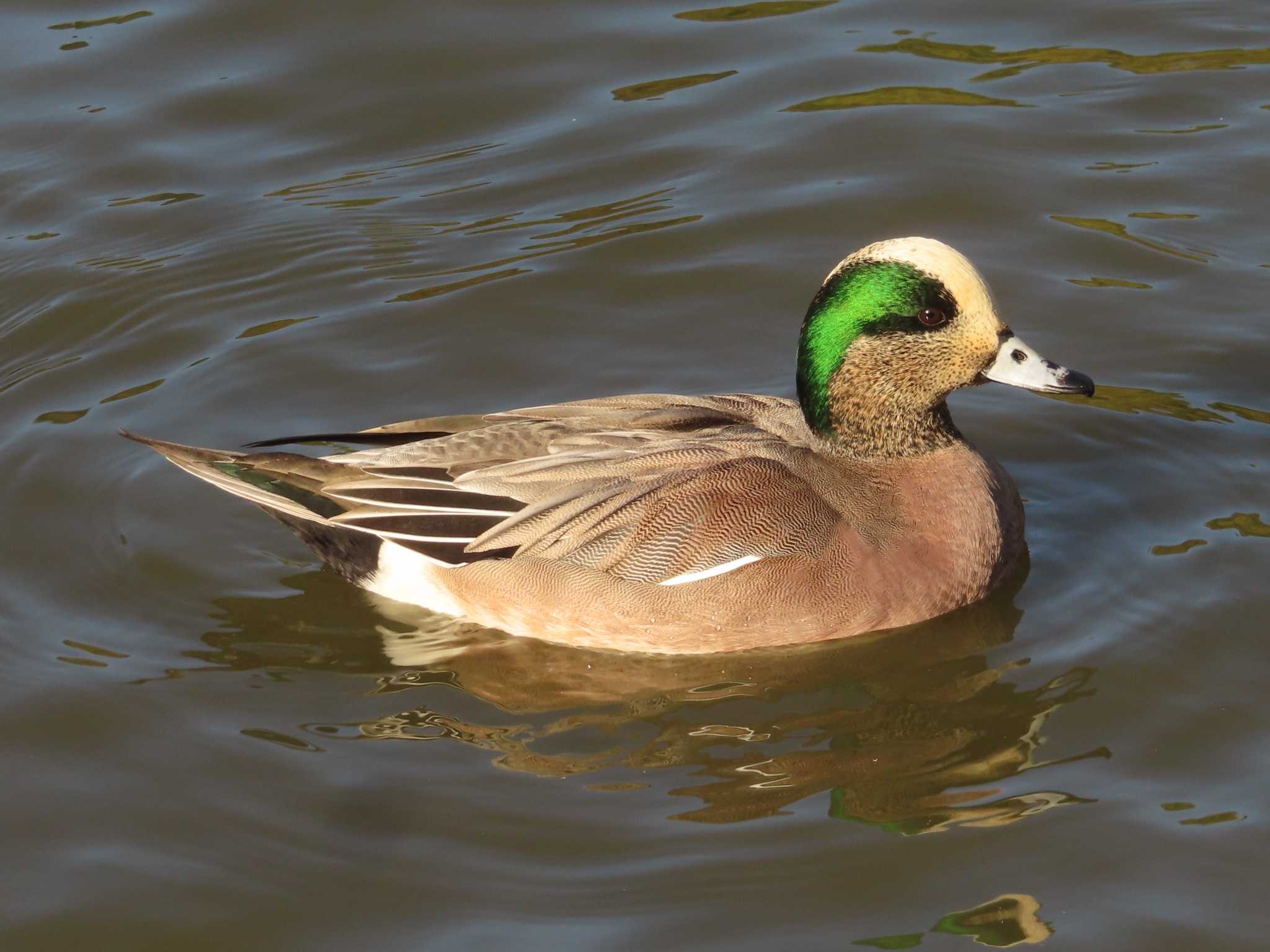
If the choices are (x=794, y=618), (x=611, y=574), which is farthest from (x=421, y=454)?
(x=794, y=618)

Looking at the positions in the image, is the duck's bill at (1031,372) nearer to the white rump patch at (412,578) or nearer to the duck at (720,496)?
the duck at (720,496)

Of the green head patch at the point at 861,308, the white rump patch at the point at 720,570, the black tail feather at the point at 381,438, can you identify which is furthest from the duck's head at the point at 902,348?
the black tail feather at the point at 381,438

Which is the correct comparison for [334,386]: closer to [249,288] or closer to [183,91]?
[249,288]

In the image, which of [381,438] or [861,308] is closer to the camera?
[861,308]

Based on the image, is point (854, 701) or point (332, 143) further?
point (332, 143)

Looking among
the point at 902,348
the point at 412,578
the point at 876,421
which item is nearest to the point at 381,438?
the point at 412,578

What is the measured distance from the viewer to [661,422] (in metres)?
6.32

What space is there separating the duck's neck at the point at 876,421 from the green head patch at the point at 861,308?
0.07m

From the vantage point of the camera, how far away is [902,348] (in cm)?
614

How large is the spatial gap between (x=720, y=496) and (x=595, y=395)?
1.61 m

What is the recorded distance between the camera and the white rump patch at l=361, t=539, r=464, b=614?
6273 mm

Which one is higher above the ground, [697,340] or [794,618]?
[697,340]

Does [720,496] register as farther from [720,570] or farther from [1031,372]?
[1031,372]

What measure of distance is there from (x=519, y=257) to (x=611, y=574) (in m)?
2.77
